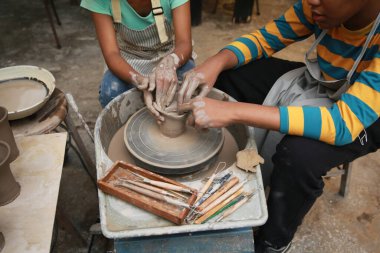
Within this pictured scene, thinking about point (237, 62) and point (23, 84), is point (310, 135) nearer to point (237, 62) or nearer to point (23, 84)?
point (237, 62)

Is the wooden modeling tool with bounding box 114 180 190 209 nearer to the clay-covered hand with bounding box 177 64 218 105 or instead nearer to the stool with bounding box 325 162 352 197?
the clay-covered hand with bounding box 177 64 218 105

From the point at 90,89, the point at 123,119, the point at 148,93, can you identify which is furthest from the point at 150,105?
the point at 90,89

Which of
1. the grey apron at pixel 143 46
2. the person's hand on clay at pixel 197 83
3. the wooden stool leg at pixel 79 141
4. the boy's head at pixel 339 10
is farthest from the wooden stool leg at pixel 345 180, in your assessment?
the wooden stool leg at pixel 79 141

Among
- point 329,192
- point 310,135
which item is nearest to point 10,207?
point 310,135

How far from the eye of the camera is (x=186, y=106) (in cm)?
142

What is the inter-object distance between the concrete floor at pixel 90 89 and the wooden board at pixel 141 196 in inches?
29.4

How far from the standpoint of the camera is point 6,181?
115 centimetres

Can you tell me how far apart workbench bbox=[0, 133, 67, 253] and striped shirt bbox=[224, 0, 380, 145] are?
2.95ft

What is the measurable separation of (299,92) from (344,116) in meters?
0.39

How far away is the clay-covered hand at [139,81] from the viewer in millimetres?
1584

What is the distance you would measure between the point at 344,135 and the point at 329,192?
103 centimetres

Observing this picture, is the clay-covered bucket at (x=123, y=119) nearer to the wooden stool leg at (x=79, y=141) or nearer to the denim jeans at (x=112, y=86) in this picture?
the denim jeans at (x=112, y=86)

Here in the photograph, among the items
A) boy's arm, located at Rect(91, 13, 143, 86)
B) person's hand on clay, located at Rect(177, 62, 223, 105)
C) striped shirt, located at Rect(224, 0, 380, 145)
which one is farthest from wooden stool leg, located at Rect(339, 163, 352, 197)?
boy's arm, located at Rect(91, 13, 143, 86)

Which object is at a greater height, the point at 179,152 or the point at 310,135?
the point at 310,135
